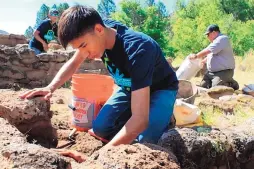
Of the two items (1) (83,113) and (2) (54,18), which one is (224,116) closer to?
(1) (83,113)

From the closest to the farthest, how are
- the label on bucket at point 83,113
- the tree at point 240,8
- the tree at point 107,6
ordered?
the label on bucket at point 83,113
the tree at point 240,8
the tree at point 107,6

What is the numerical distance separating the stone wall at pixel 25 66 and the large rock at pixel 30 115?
3741 mm

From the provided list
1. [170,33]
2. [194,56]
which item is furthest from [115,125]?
[170,33]

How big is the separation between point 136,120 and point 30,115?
0.96m

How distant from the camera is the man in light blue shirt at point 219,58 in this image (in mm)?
6993

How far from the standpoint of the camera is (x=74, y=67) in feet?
10.00

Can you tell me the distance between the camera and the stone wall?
6.72 m

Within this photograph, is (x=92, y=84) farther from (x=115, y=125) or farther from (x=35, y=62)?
(x=35, y=62)

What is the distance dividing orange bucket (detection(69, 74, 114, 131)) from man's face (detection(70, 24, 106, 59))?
1.19 m

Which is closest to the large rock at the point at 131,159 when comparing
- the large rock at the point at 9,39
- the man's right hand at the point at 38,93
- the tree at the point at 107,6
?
the man's right hand at the point at 38,93

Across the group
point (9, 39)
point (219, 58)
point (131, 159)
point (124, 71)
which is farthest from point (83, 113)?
point (9, 39)

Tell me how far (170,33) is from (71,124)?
5300cm

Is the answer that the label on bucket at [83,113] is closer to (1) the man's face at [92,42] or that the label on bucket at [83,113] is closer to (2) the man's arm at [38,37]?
(1) the man's face at [92,42]

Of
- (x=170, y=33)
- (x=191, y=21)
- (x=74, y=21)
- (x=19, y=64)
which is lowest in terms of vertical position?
(x=170, y=33)
